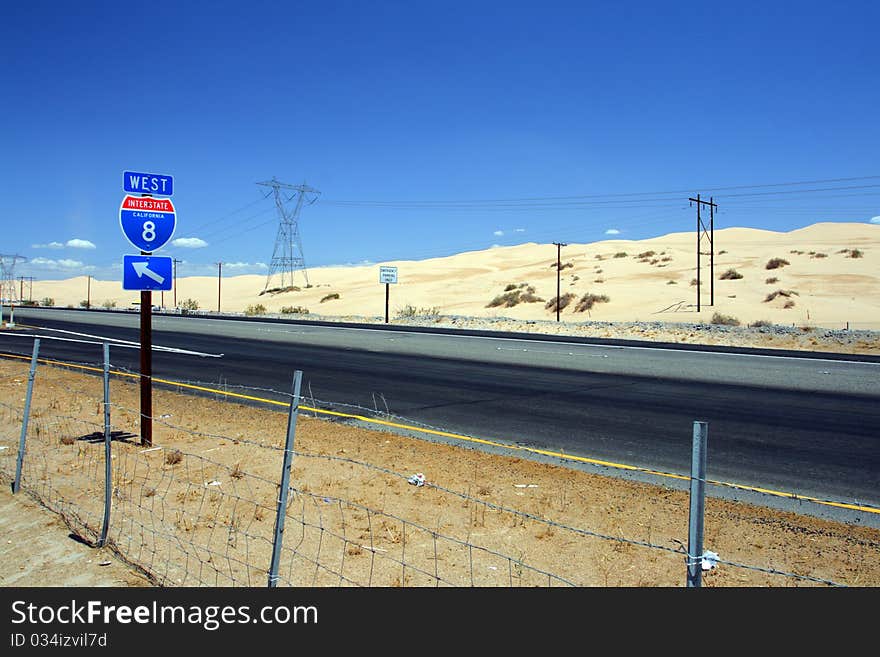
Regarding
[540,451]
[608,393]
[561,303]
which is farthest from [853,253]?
[540,451]

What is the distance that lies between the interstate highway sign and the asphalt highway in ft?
16.9

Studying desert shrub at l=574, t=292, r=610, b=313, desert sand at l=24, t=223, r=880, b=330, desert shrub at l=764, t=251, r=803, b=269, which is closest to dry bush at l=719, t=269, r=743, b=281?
desert sand at l=24, t=223, r=880, b=330

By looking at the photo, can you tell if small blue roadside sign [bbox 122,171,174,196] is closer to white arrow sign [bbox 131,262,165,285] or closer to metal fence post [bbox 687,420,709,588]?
white arrow sign [bbox 131,262,165,285]

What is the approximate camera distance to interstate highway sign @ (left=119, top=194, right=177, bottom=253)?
860 centimetres

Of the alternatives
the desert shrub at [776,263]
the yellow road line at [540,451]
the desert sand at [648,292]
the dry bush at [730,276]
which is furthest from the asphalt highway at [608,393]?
the desert shrub at [776,263]

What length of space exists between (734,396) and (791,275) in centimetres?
5537

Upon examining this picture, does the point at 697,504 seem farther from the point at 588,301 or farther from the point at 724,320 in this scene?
the point at 588,301

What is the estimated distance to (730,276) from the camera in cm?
6569

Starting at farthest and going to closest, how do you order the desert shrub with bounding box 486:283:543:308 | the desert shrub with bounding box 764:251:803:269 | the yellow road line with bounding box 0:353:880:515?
the desert shrub with bounding box 764:251:803:269 → the desert shrub with bounding box 486:283:543:308 → the yellow road line with bounding box 0:353:880:515

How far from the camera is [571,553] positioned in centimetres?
605

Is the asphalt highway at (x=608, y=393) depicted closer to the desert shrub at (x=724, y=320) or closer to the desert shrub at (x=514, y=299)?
the desert shrub at (x=724, y=320)

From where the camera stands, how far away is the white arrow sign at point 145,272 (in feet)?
28.8
